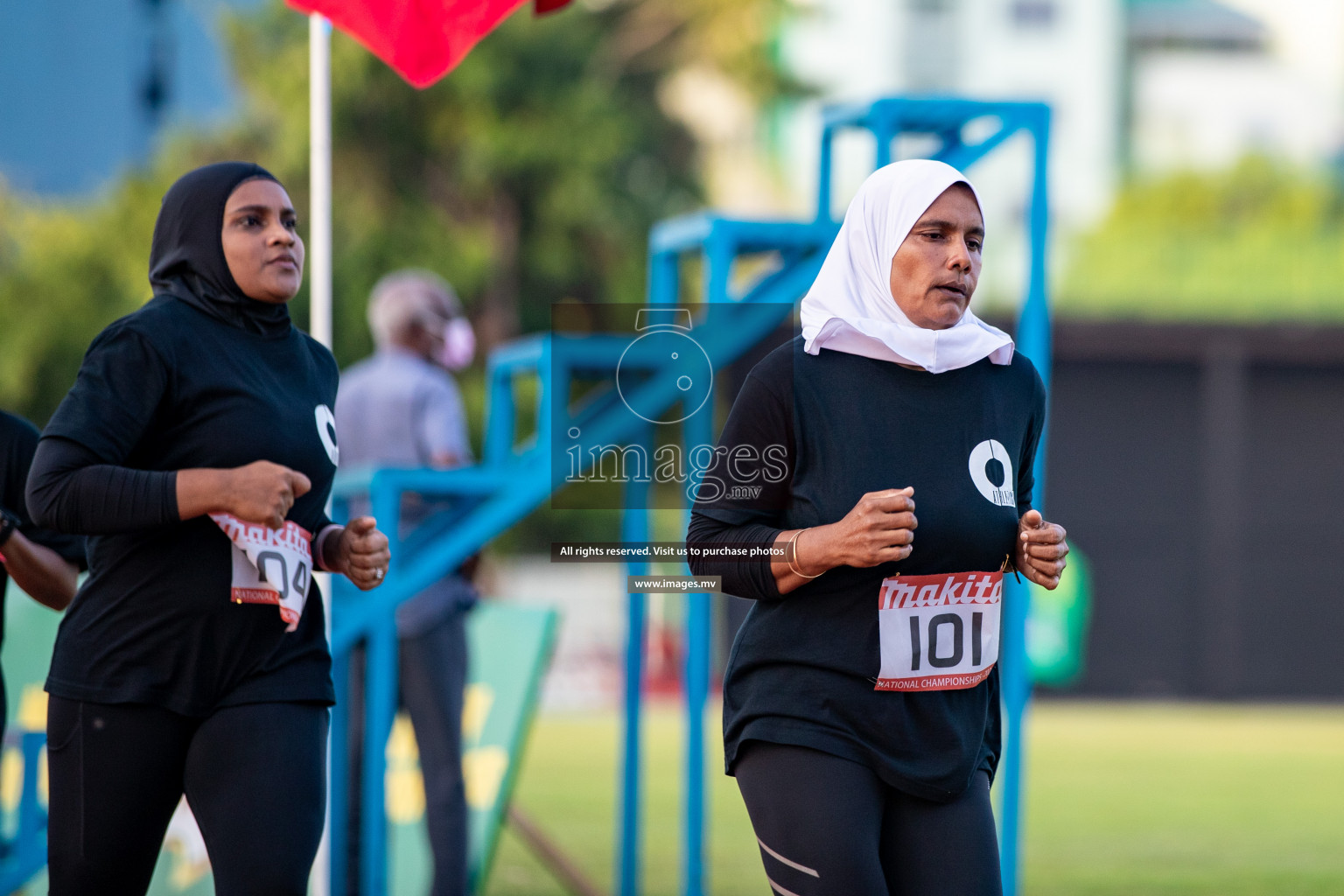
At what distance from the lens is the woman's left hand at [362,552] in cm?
304

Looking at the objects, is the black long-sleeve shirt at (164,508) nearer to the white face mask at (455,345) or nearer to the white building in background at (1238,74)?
the white face mask at (455,345)

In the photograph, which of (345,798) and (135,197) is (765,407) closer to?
(345,798)

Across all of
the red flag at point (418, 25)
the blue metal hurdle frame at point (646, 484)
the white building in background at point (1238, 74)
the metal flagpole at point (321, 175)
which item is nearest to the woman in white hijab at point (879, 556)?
the blue metal hurdle frame at point (646, 484)

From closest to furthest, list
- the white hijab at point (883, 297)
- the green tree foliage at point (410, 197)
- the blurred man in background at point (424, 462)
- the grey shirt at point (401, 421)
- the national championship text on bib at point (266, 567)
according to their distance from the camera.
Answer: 1. the white hijab at point (883, 297)
2. the national championship text on bib at point (266, 567)
3. the blurred man in background at point (424, 462)
4. the grey shirt at point (401, 421)
5. the green tree foliage at point (410, 197)

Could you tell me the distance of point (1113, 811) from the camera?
28.3 feet

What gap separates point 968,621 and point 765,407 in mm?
485

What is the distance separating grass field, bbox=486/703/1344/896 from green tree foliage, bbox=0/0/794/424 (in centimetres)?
916

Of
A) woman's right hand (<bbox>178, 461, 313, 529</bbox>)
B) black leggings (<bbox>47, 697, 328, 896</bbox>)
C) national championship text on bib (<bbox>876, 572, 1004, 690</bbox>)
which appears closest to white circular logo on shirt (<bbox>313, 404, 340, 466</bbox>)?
woman's right hand (<bbox>178, 461, 313, 529</bbox>)

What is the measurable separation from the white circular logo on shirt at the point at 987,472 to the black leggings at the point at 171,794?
49.6 inches

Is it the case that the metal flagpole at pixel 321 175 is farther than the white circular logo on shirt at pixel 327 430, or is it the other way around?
the metal flagpole at pixel 321 175

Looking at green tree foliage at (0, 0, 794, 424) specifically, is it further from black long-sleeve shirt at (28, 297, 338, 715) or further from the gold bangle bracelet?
the gold bangle bracelet

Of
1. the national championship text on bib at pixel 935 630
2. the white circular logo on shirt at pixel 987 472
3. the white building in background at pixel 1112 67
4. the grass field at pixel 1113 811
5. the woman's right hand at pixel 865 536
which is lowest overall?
the grass field at pixel 1113 811

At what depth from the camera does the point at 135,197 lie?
21219mm

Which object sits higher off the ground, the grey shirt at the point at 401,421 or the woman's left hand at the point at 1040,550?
the grey shirt at the point at 401,421
